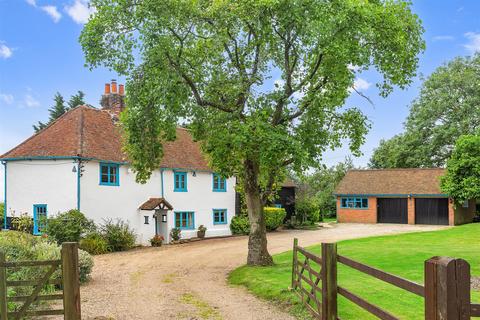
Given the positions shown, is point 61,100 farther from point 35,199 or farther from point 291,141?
point 291,141

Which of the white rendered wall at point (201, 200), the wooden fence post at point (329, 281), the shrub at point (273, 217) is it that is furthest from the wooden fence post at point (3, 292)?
the shrub at point (273, 217)

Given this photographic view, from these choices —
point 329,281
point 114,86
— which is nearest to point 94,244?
point 114,86

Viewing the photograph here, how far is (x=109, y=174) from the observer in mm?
25719

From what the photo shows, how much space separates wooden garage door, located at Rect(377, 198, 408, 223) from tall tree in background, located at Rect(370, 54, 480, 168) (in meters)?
9.22

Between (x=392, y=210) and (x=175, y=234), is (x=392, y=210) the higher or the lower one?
the lower one

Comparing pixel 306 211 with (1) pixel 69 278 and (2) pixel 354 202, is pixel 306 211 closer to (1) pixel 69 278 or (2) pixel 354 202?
(2) pixel 354 202

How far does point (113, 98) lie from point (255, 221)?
16.5m

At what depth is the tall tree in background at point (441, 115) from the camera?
157 ft

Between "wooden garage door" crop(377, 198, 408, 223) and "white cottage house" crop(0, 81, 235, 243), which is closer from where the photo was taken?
"white cottage house" crop(0, 81, 235, 243)

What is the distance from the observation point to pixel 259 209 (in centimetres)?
1847

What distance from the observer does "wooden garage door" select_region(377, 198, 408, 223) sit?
141 feet

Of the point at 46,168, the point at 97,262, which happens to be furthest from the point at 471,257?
the point at 46,168

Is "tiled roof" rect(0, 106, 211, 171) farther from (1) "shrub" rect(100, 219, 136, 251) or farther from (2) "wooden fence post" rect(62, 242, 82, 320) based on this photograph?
(2) "wooden fence post" rect(62, 242, 82, 320)

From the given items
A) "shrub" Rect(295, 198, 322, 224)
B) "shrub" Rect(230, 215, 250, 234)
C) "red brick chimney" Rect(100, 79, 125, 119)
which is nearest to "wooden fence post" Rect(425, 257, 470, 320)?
"red brick chimney" Rect(100, 79, 125, 119)
